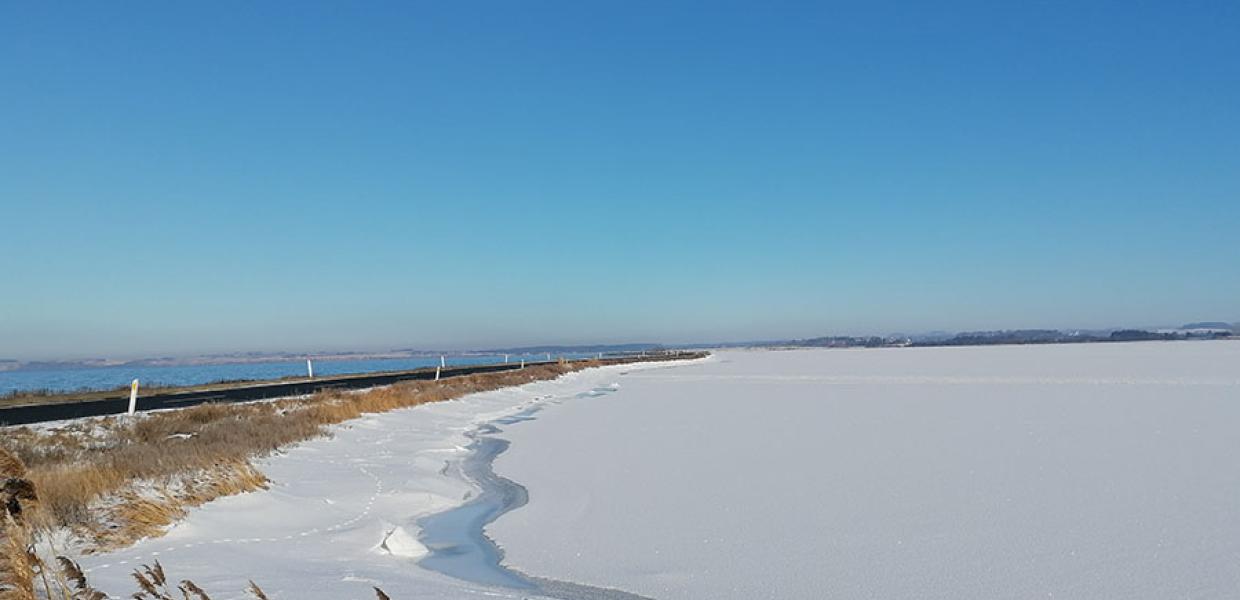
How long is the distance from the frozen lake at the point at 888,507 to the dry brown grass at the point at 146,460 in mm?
3232

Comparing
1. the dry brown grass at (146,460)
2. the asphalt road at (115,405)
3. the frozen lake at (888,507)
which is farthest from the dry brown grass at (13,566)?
the asphalt road at (115,405)

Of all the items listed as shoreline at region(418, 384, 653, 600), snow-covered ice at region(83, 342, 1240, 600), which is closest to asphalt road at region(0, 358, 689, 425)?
snow-covered ice at region(83, 342, 1240, 600)

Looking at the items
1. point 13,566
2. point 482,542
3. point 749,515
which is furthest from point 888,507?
point 13,566

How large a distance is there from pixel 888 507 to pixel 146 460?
28.0 feet

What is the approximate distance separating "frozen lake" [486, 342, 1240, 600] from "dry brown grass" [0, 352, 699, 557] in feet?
10.6

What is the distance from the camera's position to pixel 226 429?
1413 cm

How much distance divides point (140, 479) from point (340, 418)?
32.2 ft

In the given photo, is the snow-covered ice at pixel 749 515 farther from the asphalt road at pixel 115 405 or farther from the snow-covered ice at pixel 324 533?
the asphalt road at pixel 115 405

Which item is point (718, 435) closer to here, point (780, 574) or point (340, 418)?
point (340, 418)

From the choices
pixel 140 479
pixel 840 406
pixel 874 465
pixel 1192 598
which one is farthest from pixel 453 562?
pixel 840 406

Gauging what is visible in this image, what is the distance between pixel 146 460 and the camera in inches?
392

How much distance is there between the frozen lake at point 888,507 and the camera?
6.79m

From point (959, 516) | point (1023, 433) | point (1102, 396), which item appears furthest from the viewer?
point (1102, 396)

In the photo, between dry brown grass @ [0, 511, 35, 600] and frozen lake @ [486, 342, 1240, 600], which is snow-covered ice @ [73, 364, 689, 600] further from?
dry brown grass @ [0, 511, 35, 600]
